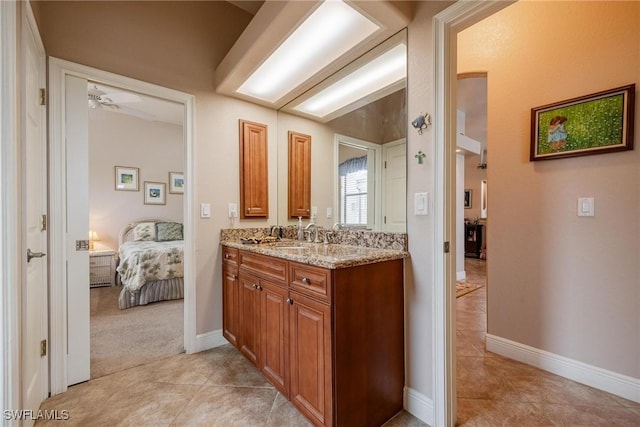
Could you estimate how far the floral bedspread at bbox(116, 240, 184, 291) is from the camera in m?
3.40

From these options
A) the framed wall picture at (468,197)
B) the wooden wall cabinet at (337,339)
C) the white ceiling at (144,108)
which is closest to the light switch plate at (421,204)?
the wooden wall cabinet at (337,339)

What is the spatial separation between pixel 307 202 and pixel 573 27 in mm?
2293

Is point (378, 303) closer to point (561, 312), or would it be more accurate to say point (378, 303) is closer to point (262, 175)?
point (561, 312)

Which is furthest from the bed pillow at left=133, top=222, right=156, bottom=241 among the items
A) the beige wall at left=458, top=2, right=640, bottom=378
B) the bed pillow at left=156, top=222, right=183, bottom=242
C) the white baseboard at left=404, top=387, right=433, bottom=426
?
the beige wall at left=458, top=2, right=640, bottom=378

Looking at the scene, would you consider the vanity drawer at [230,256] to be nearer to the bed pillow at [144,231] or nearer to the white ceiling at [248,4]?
the white ceiling at [248,4]

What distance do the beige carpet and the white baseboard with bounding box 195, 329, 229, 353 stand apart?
0.17 meters

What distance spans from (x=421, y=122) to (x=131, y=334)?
3.10 m

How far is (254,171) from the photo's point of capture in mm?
2615

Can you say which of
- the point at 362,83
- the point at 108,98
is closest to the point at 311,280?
the point at 362,83

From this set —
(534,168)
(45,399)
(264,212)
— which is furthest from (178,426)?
(534,168)

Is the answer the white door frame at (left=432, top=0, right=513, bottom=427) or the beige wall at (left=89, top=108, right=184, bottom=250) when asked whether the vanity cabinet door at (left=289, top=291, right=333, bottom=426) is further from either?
the beige wall at (left=89, top=108, right=184, bottom=250)

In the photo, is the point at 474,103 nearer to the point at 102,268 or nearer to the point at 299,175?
the point at 299,175

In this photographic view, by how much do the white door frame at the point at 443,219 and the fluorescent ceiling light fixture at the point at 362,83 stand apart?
29 centimetres

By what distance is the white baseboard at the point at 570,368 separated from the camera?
1.66m
